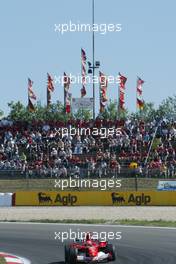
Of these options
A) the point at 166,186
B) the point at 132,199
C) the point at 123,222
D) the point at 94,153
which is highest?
the point at 94,153

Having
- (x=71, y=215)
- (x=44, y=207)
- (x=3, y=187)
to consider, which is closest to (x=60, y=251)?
(x=71, y=215)

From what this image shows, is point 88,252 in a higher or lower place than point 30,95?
lower

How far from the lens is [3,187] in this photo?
123 feet

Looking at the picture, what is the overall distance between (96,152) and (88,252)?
858 inches

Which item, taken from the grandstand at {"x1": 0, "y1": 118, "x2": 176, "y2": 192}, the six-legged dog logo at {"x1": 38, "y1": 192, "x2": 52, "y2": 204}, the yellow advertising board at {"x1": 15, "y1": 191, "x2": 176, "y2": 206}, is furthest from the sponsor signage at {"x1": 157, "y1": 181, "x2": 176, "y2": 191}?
the six-legged dog logo at {"x1": 38, "y1": 192, "x2": 52, "y2": 204}

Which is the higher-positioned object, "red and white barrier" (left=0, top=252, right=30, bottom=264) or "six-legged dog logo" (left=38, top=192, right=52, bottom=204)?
"six-legged dog logo" (left=38, top=192, right=52, bottom=204)

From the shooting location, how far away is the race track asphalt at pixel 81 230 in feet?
54.2

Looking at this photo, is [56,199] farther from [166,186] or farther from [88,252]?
[88,252]

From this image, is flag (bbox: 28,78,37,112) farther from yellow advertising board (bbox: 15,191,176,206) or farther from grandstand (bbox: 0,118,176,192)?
yellow advertising board (bbox: 15,191,176,206)

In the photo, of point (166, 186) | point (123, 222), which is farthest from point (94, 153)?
point (123, 222)

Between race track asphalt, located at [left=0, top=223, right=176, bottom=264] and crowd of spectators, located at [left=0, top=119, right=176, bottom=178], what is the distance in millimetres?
9553

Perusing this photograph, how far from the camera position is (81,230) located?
24.3 metres

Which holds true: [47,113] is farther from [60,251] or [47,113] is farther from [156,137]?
[60,251]

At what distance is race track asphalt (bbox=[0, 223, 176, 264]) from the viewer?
1653 cm
